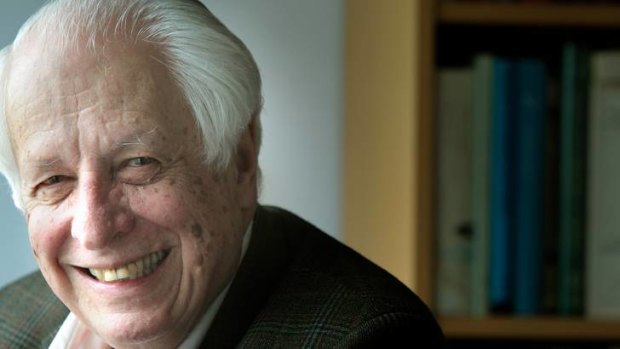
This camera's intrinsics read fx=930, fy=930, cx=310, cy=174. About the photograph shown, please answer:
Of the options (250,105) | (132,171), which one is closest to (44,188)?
(132,171)

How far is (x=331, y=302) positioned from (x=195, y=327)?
115mm

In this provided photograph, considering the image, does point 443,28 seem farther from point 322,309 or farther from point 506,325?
point 322,309

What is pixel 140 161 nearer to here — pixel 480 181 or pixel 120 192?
pixel 120 192

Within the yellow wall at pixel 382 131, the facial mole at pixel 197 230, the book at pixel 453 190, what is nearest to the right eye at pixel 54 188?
the facial mole at pixel 197 230

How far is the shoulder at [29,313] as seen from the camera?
0.75m

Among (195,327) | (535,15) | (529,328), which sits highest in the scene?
(535,15)

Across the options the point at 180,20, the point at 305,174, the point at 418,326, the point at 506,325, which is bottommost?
the point at 506,325

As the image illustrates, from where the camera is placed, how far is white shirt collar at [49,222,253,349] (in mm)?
736

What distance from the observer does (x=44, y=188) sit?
67cm

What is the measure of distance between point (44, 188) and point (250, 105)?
0.57ft

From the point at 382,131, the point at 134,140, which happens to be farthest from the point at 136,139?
the point at 382,131

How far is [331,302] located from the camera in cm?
78

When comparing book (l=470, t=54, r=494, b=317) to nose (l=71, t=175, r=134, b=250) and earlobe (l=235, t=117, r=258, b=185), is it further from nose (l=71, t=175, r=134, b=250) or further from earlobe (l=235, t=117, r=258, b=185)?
nose (l=71, t=175, r=134, b=250)

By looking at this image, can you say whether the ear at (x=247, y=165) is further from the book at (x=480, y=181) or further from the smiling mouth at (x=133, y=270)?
the book at (x=480, y=181)
